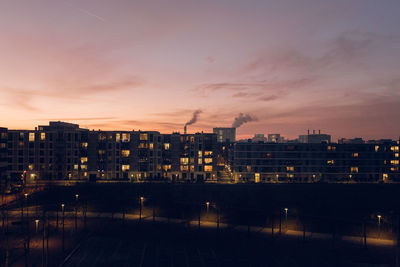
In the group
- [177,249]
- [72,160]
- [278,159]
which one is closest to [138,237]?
[177,249]

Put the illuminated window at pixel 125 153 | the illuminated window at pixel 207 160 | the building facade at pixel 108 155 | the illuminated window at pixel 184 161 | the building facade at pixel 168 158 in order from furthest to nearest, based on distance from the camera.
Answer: the illuminated window at pixel 207 160 < the illuminated window at pixel 184 161 < the illuminated window at pixel 125 153 < the building facade at pixel 168 158 < the building facade at pixel 108 155

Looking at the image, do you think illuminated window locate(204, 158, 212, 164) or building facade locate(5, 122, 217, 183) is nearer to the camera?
building facade locate(5, 122, 217, 183)

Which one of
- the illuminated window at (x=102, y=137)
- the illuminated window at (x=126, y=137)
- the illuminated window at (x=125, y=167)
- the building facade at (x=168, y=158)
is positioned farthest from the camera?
the illuminated window at (x=126, y=137)

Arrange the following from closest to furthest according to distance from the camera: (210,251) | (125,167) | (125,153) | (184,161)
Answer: (210,251), (125,153), (125,167), (184,161)

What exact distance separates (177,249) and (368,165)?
4491 inches

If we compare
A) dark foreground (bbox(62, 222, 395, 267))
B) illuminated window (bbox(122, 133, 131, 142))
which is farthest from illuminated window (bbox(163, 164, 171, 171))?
dark foreground (bbox(62, 222, 395, 267))

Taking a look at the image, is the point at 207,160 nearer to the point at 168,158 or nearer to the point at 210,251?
the point at 168,158

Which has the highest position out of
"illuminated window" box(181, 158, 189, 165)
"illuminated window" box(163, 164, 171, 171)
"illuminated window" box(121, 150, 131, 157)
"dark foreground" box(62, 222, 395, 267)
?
"illuminated window" box(121, 150, 131, 157)

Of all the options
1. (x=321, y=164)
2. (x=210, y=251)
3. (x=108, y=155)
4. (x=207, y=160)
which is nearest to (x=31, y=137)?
(x=108, y=155)

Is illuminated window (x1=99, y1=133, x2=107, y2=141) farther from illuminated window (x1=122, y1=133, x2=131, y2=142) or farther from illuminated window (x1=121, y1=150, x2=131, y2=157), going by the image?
illuminated window (x1=121, y1=150, x2=131, y2=157)

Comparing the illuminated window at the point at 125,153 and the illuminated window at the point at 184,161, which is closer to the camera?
the illuminated window at the point at 125,153

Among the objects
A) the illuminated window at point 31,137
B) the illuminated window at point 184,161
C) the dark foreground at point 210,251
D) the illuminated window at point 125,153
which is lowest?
the dark foreground at point 210,251

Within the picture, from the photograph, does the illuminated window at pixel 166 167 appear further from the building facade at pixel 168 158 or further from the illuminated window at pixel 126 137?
the illuminated window at pixel 126 137

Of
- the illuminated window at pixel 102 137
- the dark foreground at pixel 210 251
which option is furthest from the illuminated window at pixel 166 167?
the dark foreground at pixel 210 251
